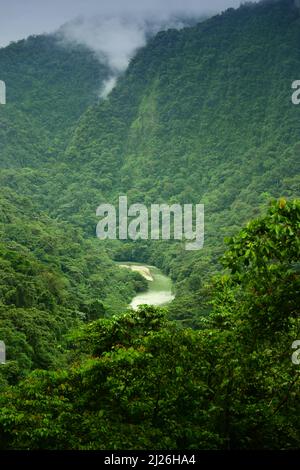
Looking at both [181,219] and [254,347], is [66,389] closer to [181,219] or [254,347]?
[254,347]

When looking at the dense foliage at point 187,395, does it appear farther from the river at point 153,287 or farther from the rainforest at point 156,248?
the river at point 153,287

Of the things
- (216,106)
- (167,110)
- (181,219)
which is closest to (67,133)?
(167,110)

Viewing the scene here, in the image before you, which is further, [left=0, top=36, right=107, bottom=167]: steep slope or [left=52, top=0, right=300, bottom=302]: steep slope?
[left=0, top=36, right=107, bottom=167]: steep slope

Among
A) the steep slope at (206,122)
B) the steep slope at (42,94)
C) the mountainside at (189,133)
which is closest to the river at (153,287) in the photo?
the mountainside at (189,133)

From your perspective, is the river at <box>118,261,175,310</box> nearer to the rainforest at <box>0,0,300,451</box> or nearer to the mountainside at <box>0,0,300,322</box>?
A: the rainforest at <box>0,0,300,451</box>

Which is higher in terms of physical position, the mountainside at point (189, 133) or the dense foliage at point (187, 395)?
the mountainside at point (189, 133)

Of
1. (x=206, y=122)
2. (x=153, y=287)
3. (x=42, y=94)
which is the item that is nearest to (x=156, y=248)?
(x=153, y=287)

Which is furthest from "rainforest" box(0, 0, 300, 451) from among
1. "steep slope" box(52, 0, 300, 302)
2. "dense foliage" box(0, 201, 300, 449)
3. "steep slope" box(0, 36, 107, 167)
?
"steep slope" box(0, 36, 107, 167)
